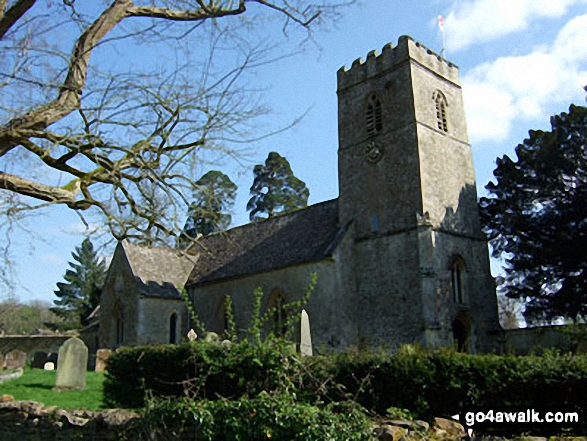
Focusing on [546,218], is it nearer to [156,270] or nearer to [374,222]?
[374,222]

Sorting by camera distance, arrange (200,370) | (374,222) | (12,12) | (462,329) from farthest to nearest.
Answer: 1. (374,222)
2. (462,329)
3. (200,370)
4. (12,12)

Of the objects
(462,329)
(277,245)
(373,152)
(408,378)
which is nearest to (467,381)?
(408,378)

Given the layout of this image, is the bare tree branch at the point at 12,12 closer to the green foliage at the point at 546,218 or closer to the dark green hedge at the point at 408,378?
the dark green hedge at the point at 408,378

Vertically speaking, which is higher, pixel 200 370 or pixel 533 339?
pixel 533 339

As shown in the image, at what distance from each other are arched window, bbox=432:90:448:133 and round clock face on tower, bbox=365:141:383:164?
9.53 ft

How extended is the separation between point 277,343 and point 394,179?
15.6 m

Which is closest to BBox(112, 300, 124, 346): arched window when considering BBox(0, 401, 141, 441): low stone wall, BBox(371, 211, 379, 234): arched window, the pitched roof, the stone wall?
the pitched roof

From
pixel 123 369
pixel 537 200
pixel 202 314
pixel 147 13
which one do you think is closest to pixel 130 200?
pixel 147 13

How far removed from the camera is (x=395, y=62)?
2447 cm

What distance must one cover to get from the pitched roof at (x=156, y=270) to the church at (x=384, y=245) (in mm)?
162

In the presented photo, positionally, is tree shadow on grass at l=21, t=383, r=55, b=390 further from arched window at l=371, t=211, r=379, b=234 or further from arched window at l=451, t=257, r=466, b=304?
arched window at l=451, t=257, r=466, b=304

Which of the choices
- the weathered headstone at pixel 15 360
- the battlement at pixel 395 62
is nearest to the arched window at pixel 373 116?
the battlement at pixel 395 62

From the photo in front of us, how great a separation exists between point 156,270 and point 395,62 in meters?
16.2

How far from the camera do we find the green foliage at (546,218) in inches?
1003
